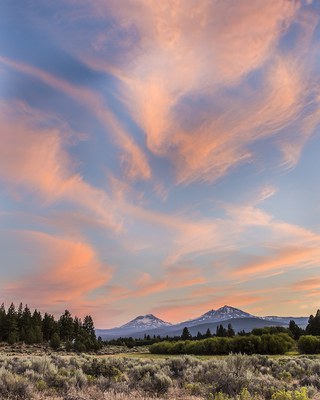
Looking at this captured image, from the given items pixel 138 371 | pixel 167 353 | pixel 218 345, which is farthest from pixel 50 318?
pixel 138 371

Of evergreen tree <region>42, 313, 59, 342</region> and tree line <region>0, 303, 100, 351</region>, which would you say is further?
evergreen tree <region>42, 313, 59, 342</region>

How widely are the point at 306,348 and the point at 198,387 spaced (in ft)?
160

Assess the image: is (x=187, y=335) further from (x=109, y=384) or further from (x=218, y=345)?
(x=109, y=384)

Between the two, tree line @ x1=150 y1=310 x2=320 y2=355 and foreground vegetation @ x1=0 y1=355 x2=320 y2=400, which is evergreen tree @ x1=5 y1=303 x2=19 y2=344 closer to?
tree line @ x1=150 y1=310 x2=320 y2=355

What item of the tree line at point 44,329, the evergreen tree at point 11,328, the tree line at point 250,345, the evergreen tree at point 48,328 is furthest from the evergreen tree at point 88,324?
the tree line at point 250,345

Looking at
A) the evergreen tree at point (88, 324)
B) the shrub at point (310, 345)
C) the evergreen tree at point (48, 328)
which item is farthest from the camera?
the evergreen tree at point (88, 324)

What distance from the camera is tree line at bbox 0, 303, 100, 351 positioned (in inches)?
2908

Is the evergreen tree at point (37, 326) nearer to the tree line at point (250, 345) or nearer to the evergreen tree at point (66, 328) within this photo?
the evergreen tree at point (66, 328)

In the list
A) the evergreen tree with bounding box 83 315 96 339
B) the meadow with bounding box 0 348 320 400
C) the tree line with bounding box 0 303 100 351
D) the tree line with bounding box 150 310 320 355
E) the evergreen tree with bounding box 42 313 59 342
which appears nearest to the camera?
the meadow with bounding box 0 348 320 400

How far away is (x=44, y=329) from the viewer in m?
86.9

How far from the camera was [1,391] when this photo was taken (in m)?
11.0

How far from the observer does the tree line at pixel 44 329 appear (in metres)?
73.9

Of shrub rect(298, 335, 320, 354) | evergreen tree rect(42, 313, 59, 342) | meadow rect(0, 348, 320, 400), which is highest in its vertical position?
evergreen tree rect(42, 313, 59, 342)

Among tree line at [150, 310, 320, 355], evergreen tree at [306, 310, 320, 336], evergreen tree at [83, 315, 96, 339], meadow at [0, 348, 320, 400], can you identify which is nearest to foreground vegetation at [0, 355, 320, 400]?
meadow at [0, 348, 320, 400]
